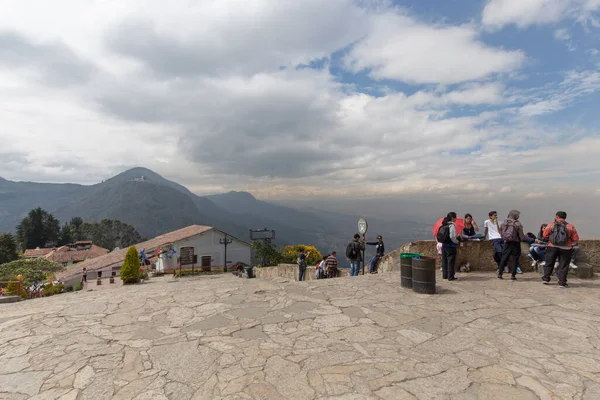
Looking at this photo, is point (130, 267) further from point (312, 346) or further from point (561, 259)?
point (561, 259)

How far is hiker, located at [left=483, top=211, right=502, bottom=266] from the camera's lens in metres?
8.42

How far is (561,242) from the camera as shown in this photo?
6.76 metres

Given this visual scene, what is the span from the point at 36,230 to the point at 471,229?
84.4m

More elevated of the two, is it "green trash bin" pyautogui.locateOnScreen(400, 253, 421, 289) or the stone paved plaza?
"green trash bin" pyautogui.locateOnScreen(400, 253, 421, 289)

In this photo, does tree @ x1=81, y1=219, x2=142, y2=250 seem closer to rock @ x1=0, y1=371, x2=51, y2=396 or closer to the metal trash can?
rock @ x1=0, y1=371, x2=51, y2=396

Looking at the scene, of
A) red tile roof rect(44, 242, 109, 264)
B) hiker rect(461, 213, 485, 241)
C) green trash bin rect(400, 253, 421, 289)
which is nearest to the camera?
green trash bin rect(400, 253, 421, 289)

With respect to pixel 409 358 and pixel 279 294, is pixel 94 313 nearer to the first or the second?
pixel 279 294

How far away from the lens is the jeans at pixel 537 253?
8500mm

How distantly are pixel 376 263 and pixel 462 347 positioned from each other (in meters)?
7.86

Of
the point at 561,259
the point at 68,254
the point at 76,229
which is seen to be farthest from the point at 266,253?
the point at 76,229

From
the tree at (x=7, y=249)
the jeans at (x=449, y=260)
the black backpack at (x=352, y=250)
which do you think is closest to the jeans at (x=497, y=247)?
the jeans at (x=449, y=260)

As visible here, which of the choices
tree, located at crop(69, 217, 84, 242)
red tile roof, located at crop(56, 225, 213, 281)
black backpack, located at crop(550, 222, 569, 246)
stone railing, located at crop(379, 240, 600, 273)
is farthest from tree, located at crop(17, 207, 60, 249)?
black backpack, located at crop(550, 222, 569, 246)

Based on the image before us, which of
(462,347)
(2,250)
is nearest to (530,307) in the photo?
(462,347)

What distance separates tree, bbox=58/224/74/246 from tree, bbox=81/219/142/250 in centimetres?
627
